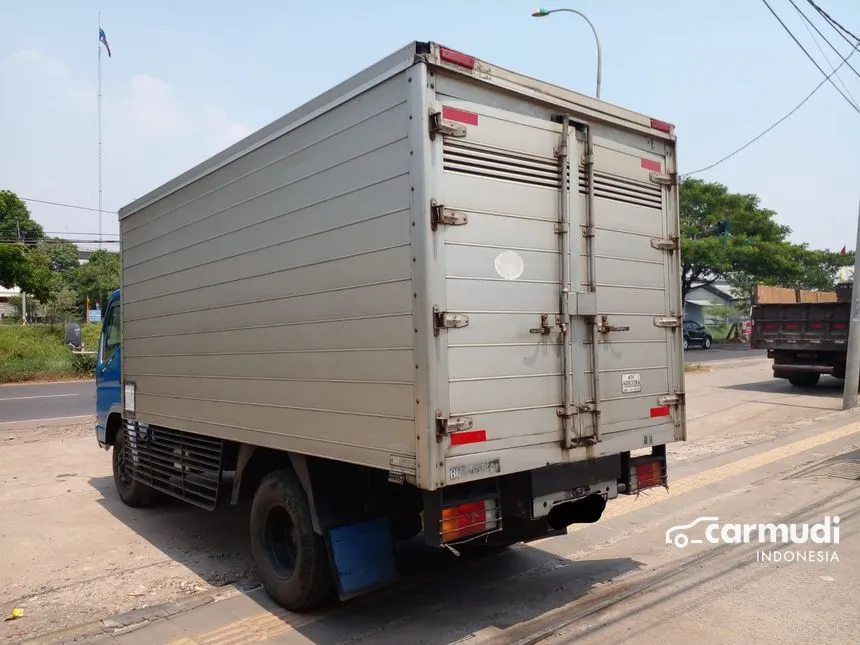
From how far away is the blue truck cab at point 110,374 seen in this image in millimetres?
7742

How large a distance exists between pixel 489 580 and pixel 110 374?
5.28 meters

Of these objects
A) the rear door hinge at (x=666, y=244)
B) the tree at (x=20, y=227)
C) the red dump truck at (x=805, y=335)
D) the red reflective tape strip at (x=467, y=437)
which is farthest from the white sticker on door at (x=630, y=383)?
the tree at (x=20, y=227)

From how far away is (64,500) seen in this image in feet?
25.5

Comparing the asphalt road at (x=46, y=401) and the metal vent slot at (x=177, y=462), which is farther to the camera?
the asphalt road at (x=46, y=401)

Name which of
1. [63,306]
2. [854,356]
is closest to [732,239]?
[854,356]

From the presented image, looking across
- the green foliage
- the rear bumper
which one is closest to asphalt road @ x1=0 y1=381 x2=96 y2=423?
the rear bumper

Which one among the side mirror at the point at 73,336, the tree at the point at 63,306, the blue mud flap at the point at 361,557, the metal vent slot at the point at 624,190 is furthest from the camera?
the tree at the point at 63,306

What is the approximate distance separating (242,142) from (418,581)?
3.57 metres

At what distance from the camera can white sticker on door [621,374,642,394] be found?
15.1ft

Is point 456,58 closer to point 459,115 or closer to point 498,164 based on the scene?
point 459,115

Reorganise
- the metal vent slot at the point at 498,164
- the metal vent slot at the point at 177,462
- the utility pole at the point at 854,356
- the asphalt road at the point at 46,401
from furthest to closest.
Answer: the asphalt road at the point at 46,401, the utility pole at the point at 854,356, the metal vent slot at the point at 177,462, the metal vent slot at the point at 498,164

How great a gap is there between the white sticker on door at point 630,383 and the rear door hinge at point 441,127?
2026 millimetres

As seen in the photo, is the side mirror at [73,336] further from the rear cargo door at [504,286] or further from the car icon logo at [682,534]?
the car icon logo at [682,534]

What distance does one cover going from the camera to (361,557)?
4.18m
